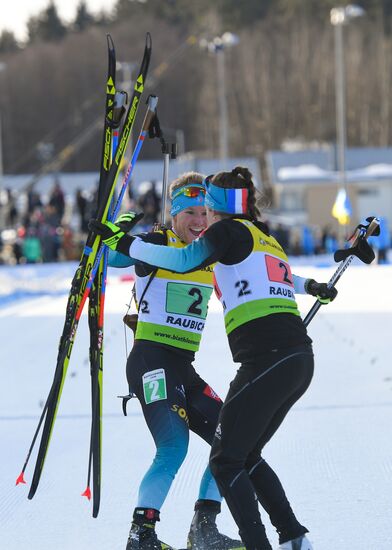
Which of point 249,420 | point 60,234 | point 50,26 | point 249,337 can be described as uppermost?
point 50,26

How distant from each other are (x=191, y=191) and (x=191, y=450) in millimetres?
2140

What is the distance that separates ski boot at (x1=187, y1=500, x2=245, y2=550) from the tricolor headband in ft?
3.71

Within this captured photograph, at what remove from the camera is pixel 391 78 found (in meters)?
71.9

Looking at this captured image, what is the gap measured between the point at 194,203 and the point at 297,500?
1496mm

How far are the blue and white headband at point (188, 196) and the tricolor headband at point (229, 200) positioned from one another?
467 millimetres

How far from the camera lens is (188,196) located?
14.2 ft

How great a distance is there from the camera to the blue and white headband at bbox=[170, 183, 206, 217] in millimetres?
4336

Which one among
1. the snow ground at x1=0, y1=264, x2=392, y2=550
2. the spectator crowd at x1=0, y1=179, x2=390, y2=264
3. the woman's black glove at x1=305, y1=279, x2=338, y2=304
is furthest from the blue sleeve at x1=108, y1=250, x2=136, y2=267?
the spectator crowd at x1=0, y1=179, x2=390, y2=264

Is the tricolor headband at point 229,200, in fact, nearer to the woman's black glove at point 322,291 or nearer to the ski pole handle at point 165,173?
the woman's black glove at point 322,291

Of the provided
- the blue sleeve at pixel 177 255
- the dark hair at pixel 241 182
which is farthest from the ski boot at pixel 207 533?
the dark hair at pixel 241 182

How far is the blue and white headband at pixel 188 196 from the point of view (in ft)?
14.2

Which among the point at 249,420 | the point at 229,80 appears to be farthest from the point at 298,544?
the point at 229,80

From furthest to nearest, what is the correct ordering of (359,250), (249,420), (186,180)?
1. (186,180)
2. (359,250)
3. (249,420)

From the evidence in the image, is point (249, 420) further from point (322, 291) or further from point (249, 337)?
A: point (322, 291)
